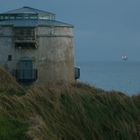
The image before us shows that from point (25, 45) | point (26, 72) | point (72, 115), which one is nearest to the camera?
point (72, 115)

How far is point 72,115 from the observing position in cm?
1040

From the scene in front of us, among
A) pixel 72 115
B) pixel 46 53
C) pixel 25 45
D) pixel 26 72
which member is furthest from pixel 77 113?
pixel 25 45

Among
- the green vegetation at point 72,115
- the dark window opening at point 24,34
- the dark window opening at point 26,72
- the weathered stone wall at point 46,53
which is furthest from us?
the weathered stone wall at point 46,53

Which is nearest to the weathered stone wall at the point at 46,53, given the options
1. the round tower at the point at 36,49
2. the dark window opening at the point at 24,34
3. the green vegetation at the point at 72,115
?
the round tower at the point at 36,49

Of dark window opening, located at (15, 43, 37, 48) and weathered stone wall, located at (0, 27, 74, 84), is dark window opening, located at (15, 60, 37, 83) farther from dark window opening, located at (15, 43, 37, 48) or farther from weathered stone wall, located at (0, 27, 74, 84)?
dark window opening, located at (15, 43, 37, 48)

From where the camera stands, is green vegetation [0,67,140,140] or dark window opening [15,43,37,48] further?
dark window opening [15,43,37,48]

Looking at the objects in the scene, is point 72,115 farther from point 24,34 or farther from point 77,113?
point 24,34

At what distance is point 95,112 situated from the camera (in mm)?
10594

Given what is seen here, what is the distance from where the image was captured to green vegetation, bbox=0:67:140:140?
9.65 metres

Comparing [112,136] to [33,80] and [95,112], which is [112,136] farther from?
[33,80]

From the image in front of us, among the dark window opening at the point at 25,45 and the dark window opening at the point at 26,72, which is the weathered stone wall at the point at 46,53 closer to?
the dark window opening at the point at 25,45

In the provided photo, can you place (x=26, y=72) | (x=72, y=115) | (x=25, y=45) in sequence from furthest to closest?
1. (x=25, y=45)
2. (x=26, y=72)
3. (x=72, y=115)

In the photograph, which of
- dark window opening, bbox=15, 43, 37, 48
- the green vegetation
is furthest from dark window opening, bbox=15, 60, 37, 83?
the green vegetation

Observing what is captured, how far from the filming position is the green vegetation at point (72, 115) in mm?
9648
